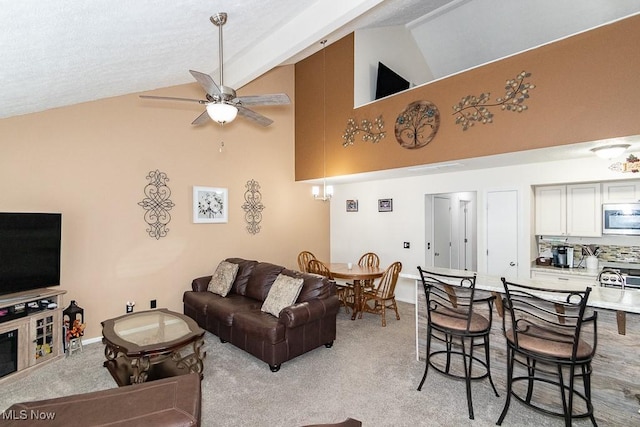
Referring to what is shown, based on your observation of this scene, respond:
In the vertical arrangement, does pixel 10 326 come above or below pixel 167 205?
below

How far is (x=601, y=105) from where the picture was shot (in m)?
2.97

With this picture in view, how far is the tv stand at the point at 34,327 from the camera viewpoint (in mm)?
3000

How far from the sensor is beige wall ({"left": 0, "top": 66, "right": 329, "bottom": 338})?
3.54m

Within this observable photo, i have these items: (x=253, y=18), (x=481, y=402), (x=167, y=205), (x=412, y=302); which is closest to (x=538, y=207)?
(x=412, y=302)

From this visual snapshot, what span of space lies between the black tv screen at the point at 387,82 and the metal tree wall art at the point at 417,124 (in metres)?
0.96

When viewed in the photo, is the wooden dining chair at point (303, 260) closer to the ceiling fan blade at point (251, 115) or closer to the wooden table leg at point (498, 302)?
the ceiling fan blade at point (251, 115)

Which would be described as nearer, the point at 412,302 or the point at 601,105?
the point at 601,105

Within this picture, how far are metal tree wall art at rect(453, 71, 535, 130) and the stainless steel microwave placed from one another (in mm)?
2026

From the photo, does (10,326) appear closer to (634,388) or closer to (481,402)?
(481,402)

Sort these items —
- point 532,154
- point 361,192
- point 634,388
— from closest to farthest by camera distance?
point 634,388 → point 532,154 → point 361,192

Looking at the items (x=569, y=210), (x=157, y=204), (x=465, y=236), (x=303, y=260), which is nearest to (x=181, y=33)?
(x=157, y=204)

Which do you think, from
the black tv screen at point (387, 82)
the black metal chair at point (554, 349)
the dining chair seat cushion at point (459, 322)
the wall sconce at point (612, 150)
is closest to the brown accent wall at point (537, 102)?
the wall sconce at point (612, 150)

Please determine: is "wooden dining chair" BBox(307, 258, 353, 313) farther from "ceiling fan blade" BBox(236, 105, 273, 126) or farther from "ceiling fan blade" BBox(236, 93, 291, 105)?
Result: "ceiling fan blade" BBox(236, 93, 291, 105)

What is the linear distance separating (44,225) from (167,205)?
4.70 ft
